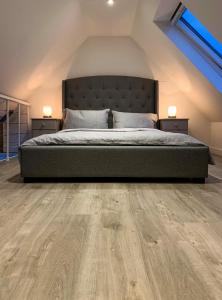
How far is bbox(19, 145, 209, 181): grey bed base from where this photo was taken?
8.84 feet

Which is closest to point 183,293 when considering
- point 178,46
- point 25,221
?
point 25,221

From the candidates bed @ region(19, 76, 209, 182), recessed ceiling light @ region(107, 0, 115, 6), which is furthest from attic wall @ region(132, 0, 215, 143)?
bed @ region(19, 76, 209, 182)

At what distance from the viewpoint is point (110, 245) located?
1.33 metres

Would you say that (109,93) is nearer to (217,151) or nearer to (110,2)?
(110,2)

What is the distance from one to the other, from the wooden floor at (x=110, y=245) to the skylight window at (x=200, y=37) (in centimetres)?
215

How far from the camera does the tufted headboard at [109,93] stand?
4820mm

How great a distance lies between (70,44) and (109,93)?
101 cm

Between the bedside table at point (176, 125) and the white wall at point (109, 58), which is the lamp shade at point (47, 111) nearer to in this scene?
the white wall at point (109, 58)

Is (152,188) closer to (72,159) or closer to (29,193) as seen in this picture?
(72,159)

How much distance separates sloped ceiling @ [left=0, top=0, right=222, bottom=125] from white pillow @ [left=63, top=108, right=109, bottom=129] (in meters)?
0.71

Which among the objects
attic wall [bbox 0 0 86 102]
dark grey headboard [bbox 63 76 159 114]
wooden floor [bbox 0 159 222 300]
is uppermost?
attic wall [bbox 0 0 86 102]

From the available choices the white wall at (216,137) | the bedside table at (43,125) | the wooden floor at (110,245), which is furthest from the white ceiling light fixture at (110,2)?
the wooden floor at (110,245)

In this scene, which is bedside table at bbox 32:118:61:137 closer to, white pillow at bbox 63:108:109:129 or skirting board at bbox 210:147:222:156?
white pillow at bbox 63:108:109:129

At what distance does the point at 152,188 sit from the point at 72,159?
2.65 feet
